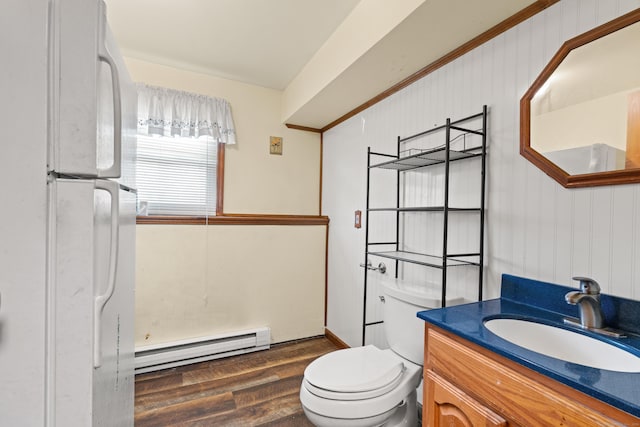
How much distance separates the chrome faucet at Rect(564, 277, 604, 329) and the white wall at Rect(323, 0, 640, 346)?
0.12 m

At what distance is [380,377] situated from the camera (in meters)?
1.34

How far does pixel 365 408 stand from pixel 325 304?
1.64 metres

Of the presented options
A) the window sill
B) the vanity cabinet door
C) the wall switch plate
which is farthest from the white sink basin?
the wall switch plate

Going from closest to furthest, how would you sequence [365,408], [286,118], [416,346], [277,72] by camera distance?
[365,408] → [416,346] → [277,72] → [286,118]

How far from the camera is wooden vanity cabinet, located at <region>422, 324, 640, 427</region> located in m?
0.68

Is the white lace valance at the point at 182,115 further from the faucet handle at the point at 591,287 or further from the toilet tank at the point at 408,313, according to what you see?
the faucet handle at the point at 591,287

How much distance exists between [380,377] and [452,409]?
41 cm

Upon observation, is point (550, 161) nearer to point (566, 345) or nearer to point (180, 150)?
point (566, 345)

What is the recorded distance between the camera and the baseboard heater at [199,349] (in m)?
2.18

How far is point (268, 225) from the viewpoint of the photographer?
266 cm

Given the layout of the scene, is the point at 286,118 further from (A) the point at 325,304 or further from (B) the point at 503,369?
(B) the point at 503,369

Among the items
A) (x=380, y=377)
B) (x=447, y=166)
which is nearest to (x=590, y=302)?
(x=447, y=166)

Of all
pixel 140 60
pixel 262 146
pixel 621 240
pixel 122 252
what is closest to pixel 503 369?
pixel 621 240

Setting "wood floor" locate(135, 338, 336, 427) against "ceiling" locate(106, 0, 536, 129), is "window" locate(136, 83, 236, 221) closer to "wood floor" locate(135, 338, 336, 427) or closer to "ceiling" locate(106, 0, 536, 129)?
"ceiling" locate(106, 0, 536, 129)
